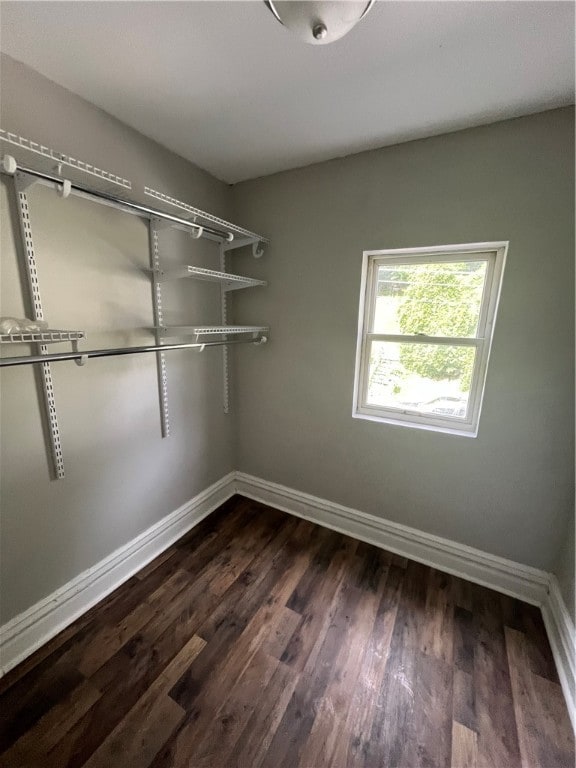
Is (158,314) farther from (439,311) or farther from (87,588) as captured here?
(439,311)

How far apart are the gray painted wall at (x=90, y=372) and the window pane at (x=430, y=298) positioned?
1189mm

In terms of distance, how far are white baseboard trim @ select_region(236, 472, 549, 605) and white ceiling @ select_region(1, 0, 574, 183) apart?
7.24 feet

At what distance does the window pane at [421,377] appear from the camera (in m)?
1.72

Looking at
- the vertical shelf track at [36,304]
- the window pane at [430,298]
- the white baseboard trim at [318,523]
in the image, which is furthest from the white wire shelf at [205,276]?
the white baseboard trim at [318,523]

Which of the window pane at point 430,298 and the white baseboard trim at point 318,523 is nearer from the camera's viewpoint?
the white baseboard trim at point 318,523

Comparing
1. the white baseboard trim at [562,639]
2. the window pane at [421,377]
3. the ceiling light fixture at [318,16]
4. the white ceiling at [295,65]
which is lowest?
the white baseboard trim at [562,639]

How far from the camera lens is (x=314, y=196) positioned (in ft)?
6.00

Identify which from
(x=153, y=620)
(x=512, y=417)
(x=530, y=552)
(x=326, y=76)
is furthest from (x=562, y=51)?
(x=153, y=620)

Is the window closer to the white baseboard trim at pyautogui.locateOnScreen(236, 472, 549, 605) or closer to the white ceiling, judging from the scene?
the white ceiling

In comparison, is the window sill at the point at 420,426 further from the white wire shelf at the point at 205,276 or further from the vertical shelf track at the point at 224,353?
the white wire shelf at the point at 205,276

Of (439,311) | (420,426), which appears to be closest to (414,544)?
(420,426)

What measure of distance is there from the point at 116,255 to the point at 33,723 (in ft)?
6.30

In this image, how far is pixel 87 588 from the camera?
1.51 metres

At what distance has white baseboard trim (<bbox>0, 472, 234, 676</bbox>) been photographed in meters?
1.27
